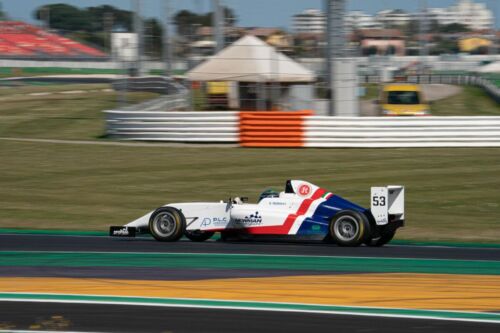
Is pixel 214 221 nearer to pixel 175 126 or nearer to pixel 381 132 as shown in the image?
pixel 381 132

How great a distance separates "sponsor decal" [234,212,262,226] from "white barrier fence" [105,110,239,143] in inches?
461

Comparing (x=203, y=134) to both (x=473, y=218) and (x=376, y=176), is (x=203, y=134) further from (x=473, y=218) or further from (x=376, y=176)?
(x=473, y=218)

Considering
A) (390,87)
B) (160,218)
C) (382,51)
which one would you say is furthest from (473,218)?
(382,51)

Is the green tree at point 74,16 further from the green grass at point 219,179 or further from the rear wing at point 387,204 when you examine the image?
the rear wing at point 387,204

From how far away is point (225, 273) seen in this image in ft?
29.7

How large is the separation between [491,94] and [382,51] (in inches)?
312

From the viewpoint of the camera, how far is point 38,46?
71.2 meters

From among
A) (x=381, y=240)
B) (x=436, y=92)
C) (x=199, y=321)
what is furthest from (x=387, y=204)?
(x=436, y=92)

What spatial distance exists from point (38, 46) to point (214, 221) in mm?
63140

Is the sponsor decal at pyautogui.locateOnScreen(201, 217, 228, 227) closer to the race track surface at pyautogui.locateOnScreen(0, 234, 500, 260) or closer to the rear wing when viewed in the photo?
the race track surface at pyautogui.locateOnScreen(0, 234, 500, 260)

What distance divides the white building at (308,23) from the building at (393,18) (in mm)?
7192

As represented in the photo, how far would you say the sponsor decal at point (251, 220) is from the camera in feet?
35.7

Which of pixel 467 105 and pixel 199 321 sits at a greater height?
pixel 467 105

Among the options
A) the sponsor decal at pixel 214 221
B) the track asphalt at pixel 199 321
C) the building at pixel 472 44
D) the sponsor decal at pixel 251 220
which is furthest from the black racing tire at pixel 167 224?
the building at pixel 472 44
